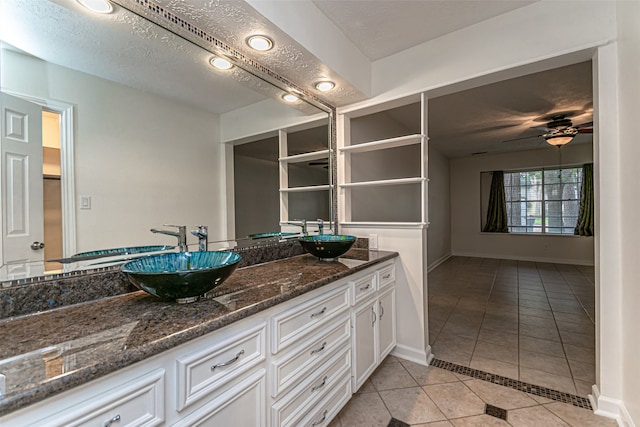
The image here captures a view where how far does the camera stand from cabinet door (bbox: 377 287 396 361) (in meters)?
2.01

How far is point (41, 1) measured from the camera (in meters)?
1.07

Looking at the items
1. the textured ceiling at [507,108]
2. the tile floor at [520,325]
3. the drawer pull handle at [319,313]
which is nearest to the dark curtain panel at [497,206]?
the textured ceiling at [507,108]

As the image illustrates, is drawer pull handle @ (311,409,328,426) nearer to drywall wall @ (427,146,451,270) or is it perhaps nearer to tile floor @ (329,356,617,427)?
tile floor @ (329,356,617,427)

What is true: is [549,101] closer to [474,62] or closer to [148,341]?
[474,62]

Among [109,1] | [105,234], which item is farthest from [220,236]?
[109,1]

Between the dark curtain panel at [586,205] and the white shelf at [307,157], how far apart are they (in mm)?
6311

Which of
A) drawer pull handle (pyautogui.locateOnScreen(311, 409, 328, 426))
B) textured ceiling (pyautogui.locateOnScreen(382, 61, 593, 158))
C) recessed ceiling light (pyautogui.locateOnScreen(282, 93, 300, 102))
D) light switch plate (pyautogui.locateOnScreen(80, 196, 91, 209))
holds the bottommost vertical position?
drawer pull handle (pyautogui.locateOnScreen(311, 409, 328, 426))

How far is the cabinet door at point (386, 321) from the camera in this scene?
6.58ft

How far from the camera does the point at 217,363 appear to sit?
0.92 meters

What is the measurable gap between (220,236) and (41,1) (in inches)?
48.7

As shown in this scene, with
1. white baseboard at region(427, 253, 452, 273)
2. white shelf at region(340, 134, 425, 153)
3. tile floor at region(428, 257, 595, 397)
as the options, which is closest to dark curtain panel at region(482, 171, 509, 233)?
white baseboard at region(427, 253, 452, 273)

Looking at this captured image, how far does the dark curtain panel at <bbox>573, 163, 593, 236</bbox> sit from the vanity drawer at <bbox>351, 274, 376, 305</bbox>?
641 cm

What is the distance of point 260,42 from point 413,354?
96.5 inches

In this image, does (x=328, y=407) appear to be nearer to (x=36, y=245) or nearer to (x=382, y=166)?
(x=36, y=245)
